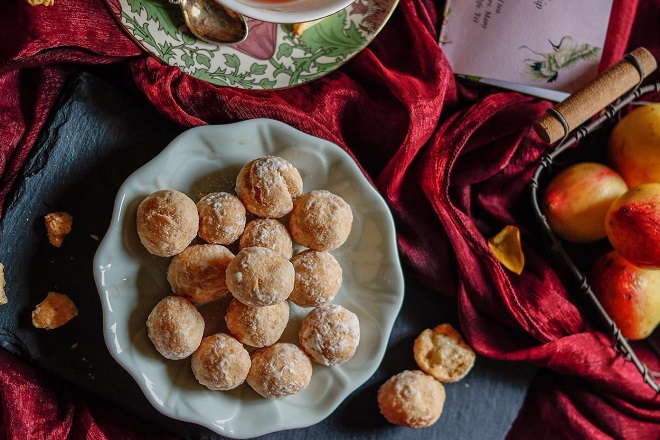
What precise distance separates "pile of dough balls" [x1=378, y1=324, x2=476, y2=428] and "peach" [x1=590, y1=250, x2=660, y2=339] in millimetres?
259

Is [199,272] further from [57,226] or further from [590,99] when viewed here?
[590,99]

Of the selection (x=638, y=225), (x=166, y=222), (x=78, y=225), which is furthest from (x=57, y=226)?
(x=638, y=225)

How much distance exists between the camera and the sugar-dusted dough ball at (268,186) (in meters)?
1.02

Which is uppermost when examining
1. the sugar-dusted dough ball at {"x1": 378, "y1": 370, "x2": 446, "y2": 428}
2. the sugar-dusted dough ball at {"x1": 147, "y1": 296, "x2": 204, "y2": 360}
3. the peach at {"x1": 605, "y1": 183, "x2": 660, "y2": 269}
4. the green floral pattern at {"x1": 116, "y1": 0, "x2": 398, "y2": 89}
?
the green floral pattern at {"x1": 116, "y1": 0, "x2": 398, "y2": 89}

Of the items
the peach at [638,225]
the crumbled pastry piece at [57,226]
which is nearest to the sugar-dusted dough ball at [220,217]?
the crumbled pastry piece at [57,226]

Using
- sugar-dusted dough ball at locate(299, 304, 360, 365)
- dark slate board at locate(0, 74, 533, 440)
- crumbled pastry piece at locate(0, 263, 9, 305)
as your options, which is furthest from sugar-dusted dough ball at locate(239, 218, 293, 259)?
crumbled pastry piece at locate(0, 263, 9, 305)

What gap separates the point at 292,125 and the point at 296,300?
0.94 ft

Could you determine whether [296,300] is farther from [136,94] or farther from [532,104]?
[532,104]

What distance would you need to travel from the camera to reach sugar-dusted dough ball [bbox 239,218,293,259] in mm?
1047

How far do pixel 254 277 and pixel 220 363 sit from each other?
0.47ft

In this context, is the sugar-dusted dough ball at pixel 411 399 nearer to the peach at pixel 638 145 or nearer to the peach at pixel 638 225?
the peach at pixel 638 225

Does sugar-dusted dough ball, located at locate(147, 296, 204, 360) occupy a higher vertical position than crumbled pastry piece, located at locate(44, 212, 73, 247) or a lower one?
lower

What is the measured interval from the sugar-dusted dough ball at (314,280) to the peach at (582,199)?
1.39 ft

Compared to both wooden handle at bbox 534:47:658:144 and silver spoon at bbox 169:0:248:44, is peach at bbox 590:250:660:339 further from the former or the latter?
silver spoon at bbox 169:0:248:44
